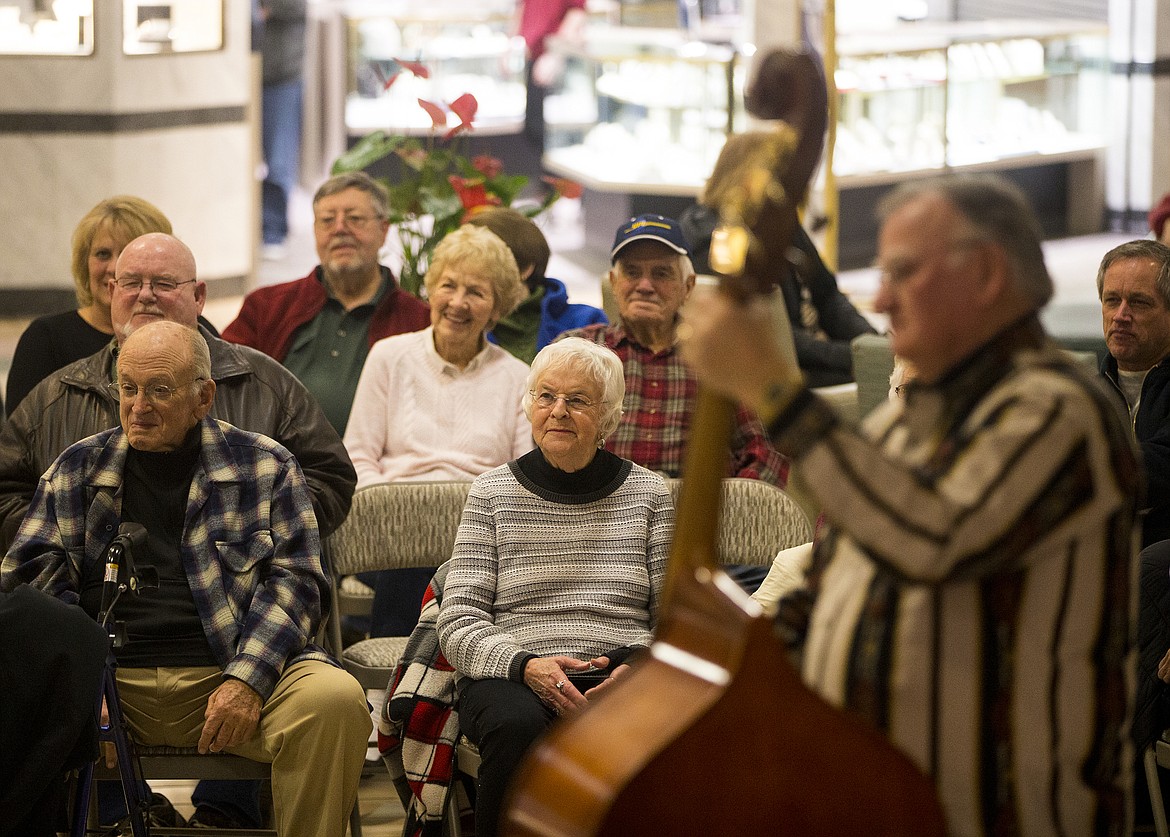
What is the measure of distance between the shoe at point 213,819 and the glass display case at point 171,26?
4687 mm

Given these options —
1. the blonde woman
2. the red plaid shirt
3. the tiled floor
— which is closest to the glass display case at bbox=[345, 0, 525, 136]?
the blonde woman

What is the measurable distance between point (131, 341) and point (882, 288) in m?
1.89

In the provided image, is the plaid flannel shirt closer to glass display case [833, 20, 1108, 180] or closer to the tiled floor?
the tiled floor

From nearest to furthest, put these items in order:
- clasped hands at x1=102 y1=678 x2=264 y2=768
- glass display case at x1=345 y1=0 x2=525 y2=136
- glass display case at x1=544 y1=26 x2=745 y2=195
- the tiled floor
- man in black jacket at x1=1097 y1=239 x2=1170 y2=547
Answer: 1. clasped hands at x1=102 y1=678 x2=264 y2=768
2. man in black jacket at x1=1097 y1=239 x2=1170 y2=547
3. the tiled floor
4. glass display case at x1=544 y1=26 x2=745 y2=195
5. glass display case at x1=345 y1=0 x2=525 y2=136

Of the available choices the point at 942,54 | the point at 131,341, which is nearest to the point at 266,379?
the point at 131,341

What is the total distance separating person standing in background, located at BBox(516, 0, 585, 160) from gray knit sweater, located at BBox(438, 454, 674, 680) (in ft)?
21.9

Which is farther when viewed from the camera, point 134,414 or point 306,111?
point 306,111

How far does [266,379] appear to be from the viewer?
3500 mm

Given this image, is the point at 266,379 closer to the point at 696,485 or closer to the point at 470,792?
the point at 470,792

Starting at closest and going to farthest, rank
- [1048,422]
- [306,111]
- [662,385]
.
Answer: [1048,422] < [662,385] < [306,111]

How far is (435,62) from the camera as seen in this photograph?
10219 millimetres

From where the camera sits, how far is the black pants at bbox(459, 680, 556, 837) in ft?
9.16

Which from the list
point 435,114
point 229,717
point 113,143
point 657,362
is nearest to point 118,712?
point 229,717

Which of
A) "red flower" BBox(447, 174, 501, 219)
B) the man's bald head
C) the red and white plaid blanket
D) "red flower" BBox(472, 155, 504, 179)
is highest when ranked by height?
"red flower" BBox(472, 155, 504, 179)
